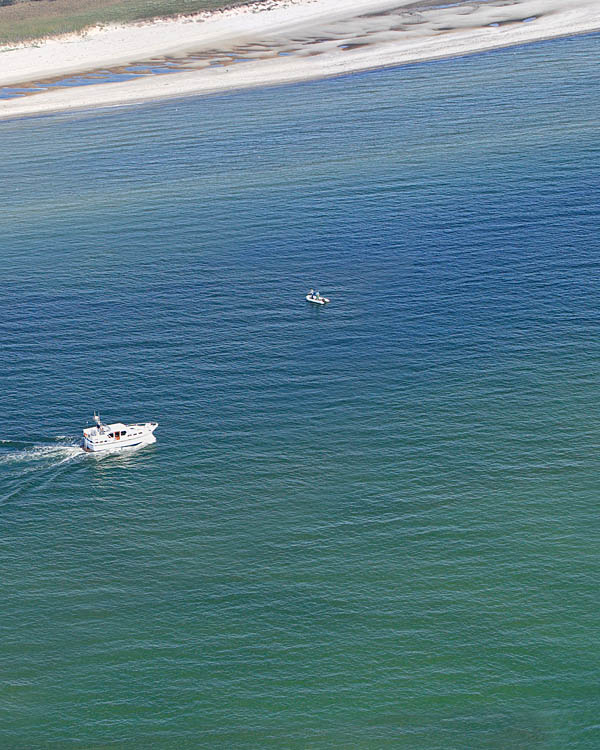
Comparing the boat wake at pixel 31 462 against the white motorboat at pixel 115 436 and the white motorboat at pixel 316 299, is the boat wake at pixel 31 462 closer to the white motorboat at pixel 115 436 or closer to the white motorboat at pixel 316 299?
the white motorboat at pixel 115 436

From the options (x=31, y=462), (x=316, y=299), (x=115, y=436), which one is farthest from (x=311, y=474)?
(x=316, y=299)

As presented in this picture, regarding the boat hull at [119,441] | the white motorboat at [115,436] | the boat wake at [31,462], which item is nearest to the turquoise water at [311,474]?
the boat wake at [31,462]

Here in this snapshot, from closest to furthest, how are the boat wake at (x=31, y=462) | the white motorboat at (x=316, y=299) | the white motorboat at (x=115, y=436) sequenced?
the boat wake at (x=31, y=462) → the white motorboat at (x=115, y=436) → the white motorboat at (x=316, y=299)

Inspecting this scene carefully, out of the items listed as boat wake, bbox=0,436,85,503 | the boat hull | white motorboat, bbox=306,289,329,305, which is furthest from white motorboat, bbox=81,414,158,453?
white motorboat, bbox=306,289,329,305

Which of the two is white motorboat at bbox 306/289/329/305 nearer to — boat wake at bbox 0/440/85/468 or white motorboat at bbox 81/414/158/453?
white motorboat at bbox 81/414/158/453

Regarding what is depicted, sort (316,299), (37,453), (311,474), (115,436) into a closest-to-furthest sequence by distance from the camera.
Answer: (311,474) < (115,436) < (37,453) < (316,299)

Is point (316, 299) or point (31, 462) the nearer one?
point (31, 462)

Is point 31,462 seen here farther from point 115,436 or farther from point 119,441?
point 119,441

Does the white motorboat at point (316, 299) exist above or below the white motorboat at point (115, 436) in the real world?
above
